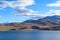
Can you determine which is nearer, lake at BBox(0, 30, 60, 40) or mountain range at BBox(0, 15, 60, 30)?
lake at BBox(0, 30, 60, 40)

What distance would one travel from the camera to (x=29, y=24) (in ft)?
64.1

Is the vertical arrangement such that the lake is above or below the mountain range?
below

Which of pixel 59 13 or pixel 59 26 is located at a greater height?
pixel 59 13

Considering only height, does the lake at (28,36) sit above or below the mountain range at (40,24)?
below

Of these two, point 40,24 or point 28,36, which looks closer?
point 28,36

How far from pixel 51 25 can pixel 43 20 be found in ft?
4.44

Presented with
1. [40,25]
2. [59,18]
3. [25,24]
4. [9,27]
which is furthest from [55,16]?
[9,27]

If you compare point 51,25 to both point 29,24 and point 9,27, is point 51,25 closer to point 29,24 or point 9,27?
point 29,24

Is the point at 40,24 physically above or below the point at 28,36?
above

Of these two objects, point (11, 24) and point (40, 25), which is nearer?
point (11, 24)

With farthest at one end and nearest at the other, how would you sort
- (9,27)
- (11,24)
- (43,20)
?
(43,20) → (9,27) → (11,24)

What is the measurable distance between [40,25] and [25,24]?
1.63 metres

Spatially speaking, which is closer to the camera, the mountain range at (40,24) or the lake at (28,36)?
the lake at (28,36)

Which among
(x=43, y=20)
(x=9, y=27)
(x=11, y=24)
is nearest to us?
(x=11, y=24)
